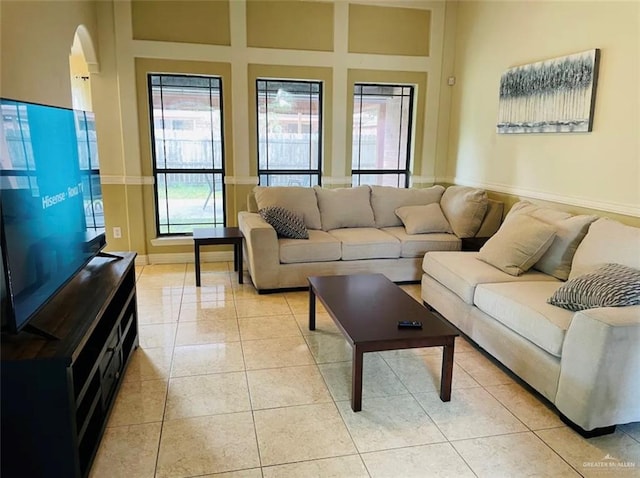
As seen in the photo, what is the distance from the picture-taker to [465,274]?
126 inches

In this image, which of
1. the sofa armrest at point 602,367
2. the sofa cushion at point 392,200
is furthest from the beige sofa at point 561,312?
the sofa cushion at point 392,200

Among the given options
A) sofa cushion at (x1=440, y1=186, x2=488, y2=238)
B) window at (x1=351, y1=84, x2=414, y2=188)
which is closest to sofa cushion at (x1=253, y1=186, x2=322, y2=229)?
window at (x1=351, y1=84, x2=414, y2=188)

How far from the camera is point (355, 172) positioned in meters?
5.53

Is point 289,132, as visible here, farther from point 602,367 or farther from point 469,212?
point 602,367

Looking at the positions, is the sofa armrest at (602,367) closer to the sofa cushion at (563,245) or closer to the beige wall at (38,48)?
the sofa cushion at (563,245)

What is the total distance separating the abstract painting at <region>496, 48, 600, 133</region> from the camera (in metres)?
3.42

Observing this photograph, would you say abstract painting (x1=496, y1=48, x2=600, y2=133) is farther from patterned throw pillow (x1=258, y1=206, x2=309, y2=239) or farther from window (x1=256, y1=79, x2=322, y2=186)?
patterned throw pillow (x1=258, y1=206, x2=309, y2=239)

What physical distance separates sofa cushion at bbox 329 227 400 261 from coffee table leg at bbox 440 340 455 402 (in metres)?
1.89

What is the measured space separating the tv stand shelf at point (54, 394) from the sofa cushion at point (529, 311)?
2.13 metres

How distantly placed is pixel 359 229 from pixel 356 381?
2493 mm

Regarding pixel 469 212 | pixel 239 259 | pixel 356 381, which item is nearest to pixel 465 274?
pixel 356 381

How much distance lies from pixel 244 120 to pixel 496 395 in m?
3.68

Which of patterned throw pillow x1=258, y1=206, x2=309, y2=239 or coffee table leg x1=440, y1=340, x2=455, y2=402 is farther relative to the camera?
patterned throw pillow x1=258, y1=206, x2=309, y2=239

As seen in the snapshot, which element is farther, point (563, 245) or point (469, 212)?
point (469, 212)
